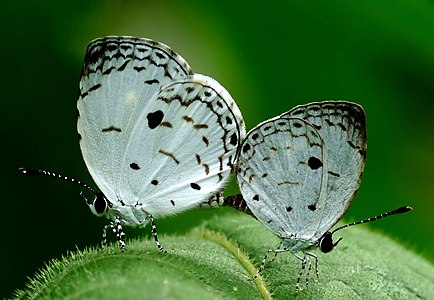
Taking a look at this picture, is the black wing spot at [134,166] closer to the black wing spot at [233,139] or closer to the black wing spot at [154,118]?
the black wing spot at [154,118]

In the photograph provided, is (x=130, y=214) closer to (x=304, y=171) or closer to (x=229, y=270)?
(x=229, y=270)

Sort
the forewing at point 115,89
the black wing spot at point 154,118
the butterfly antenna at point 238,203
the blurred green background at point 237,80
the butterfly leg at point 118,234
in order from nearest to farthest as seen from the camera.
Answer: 1. the butterfly leg at point 118,234
2. the forewing at point 115,89
3. the black wing spot at point 154,118
4. the butterfly antenna at point 238,203
5. the blurred green background at point 237,80


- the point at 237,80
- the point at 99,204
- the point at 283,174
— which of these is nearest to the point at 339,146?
the point at 283,174

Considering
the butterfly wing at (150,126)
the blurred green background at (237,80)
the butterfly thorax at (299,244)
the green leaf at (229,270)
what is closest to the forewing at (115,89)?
the butterfly wing at (150,126)

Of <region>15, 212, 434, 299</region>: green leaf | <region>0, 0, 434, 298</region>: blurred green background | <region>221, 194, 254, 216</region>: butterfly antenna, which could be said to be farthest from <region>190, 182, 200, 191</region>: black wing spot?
<region>0, 0, 434, 298</region>: blurred green background

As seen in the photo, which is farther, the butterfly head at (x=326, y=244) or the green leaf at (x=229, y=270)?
the butterfly head at (x=326, y=244)

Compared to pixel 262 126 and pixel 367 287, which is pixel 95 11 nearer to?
pixel 262 126

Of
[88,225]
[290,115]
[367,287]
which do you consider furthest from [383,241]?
[88,225]
